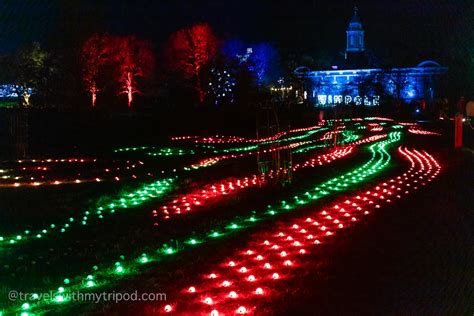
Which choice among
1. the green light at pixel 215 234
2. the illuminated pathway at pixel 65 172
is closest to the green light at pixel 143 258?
the green light at pixel 215 234

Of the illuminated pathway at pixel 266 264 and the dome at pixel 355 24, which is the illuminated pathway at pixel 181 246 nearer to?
the illuminated pathway at pixel 266 264

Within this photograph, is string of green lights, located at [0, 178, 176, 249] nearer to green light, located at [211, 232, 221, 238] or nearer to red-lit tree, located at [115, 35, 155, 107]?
green light, located at [211, 232, 221, 238]

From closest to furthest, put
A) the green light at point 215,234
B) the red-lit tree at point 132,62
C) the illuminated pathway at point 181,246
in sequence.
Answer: the illuminated pathway at point 181,246 < the green light at point 215,234 < the red-lit tree at point 132,62

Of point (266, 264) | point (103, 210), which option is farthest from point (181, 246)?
point (103, 210)

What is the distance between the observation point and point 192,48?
58.3m

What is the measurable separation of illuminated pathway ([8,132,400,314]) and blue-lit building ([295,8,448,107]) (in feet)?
171

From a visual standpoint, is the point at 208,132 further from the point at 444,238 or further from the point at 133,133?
the point at 444,238

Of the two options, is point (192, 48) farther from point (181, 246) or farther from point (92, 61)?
point (181, 246)

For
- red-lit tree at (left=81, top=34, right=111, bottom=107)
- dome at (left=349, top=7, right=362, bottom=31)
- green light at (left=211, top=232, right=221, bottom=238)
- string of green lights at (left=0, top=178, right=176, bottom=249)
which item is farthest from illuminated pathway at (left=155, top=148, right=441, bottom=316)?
dome at (left=349, top=7, right=362, bottom=31)

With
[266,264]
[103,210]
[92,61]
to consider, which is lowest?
[103,210]

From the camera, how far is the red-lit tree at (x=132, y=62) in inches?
2174

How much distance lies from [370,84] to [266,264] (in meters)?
68.5

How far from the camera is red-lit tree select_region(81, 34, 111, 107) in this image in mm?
44000

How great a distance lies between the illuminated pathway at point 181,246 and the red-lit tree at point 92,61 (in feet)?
107
